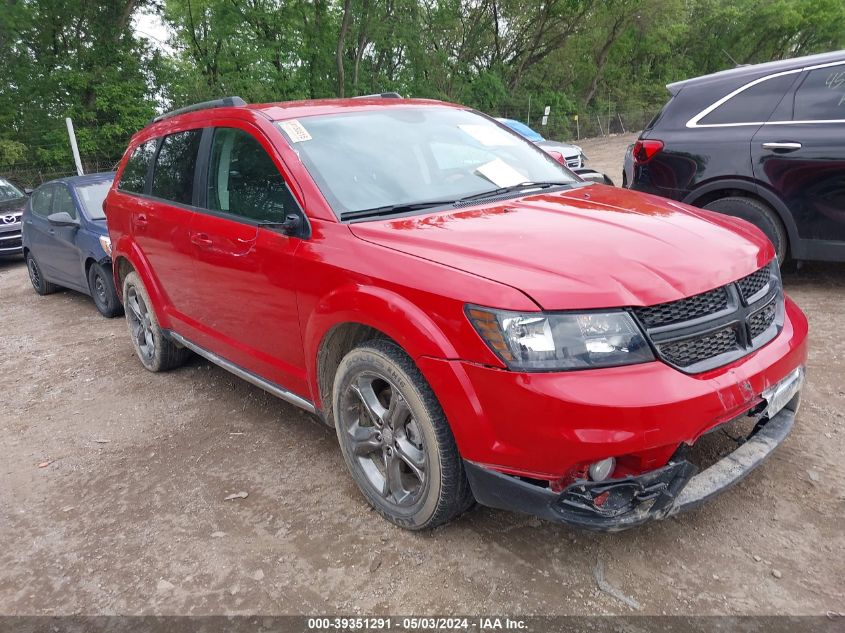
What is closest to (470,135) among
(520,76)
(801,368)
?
(801,368)

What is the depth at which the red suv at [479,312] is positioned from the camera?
87.4 inches

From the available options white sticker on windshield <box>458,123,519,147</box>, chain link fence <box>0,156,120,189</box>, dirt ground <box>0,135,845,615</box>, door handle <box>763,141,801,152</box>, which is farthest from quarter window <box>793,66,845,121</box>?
chain link fence <box>0,156,120,189</box>

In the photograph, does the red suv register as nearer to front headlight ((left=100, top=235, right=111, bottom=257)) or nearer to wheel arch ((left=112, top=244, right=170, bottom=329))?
wheel arch ((left=112, top=244, right=170, bottom=329))

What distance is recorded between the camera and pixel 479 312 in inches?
89.9

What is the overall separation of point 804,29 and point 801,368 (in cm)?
5908

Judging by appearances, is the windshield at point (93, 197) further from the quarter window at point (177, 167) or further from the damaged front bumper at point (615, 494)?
the damaged front bumper at point (615, 494)

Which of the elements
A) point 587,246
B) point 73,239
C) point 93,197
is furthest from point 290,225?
point 93,197

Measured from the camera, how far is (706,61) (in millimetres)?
53781

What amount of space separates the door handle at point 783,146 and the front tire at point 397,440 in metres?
3.91

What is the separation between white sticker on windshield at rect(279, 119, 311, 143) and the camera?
3.32 metres

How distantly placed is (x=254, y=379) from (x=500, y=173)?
5.66ft

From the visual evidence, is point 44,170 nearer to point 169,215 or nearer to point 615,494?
point 169,215

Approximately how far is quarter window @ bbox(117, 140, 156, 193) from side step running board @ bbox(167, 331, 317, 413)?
3.66ft

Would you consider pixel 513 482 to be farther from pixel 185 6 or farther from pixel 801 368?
pixel 185 6
